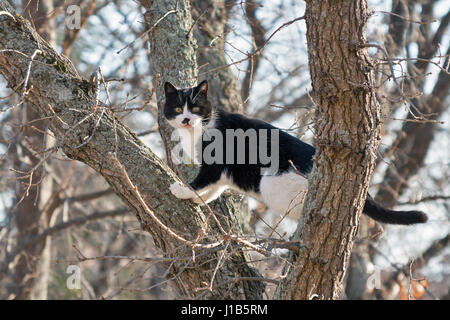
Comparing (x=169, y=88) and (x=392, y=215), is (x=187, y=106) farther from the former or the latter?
(x=392, y=215)

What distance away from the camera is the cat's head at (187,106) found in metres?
3.92

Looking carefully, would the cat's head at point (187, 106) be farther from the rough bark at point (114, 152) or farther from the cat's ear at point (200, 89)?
the rough bark at point (114, 152)

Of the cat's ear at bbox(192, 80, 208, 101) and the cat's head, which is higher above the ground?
the cat's ear at bbox(192, 80, 208, 101)

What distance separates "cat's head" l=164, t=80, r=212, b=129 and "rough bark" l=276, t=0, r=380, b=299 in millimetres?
1452

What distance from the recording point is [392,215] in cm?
349

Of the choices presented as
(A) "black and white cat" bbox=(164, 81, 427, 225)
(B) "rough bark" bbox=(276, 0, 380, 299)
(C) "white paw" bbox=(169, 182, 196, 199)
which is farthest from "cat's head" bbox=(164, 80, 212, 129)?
(B) "rough bark" bbox=(276, 0, 380, 299)

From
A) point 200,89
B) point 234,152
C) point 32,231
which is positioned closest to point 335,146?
point 234,152

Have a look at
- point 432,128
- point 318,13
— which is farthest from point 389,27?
point 318,13

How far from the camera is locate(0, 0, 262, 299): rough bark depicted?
3.07 m

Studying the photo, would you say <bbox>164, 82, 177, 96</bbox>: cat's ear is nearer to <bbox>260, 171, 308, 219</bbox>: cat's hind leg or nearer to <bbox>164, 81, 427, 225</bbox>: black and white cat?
<bbox>164, 81, 427, 225</bbox>: black and white cat

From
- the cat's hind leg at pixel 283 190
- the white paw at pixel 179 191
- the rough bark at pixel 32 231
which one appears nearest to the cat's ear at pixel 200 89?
the cat's hind leg at pixel 283 190

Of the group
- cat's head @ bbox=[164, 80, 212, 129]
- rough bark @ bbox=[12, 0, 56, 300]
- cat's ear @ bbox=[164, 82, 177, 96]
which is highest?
cat's ear @ bbox=[164, 82, 177, 96]

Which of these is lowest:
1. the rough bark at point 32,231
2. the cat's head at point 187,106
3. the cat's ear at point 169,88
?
the rough bark at point 32,231

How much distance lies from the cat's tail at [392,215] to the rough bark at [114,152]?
1016 mm
